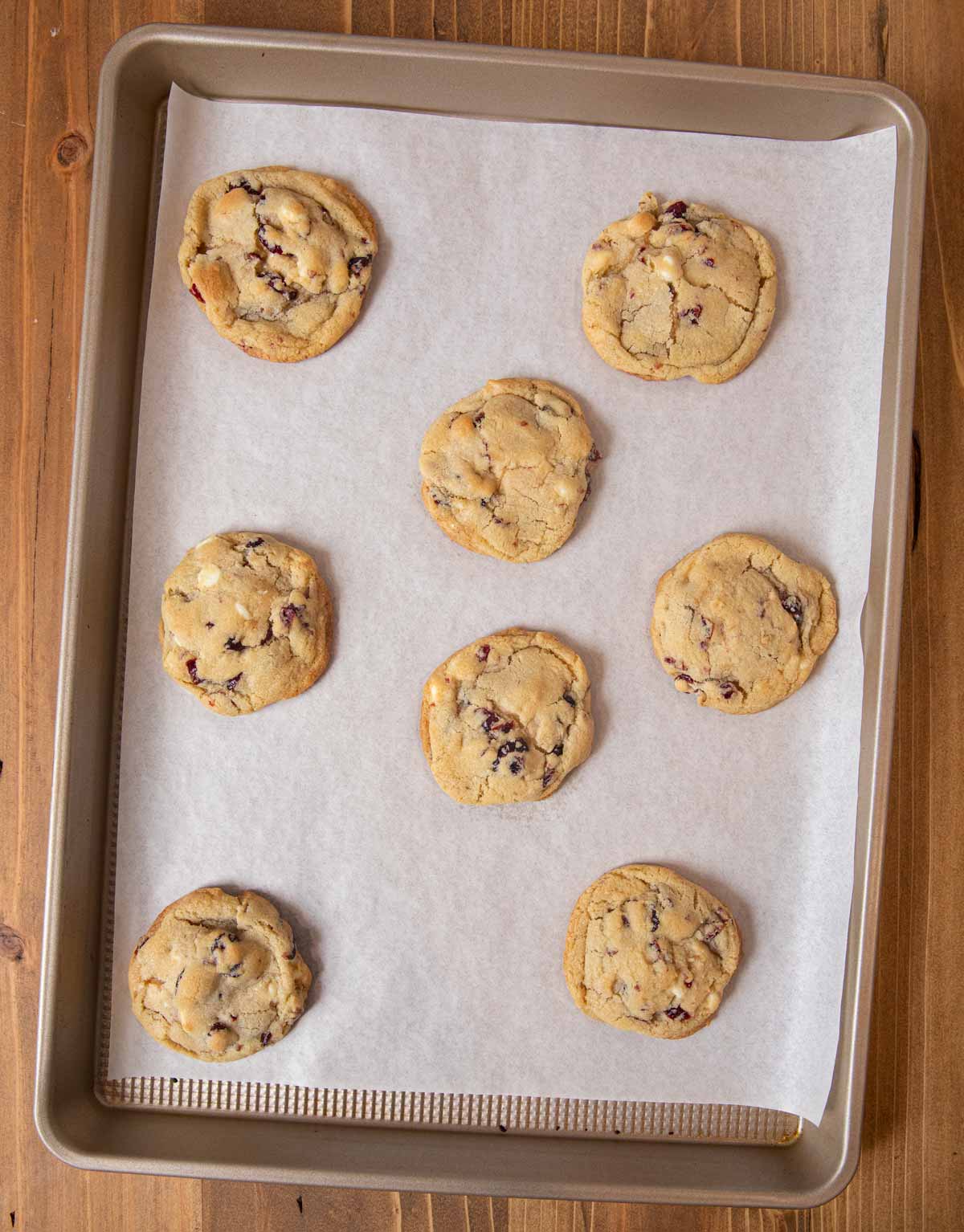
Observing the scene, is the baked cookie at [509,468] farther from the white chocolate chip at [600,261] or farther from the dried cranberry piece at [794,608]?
the dried cranberry piece at [794,608]

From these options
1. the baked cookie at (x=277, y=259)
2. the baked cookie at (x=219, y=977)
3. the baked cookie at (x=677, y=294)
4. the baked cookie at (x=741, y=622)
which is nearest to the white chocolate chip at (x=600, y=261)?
the baked cookie at (x=677, y=294)

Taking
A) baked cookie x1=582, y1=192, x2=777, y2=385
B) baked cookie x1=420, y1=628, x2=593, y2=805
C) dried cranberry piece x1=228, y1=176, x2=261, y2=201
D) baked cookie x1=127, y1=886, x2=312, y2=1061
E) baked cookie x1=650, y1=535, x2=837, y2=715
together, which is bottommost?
baked cookie x1=127, y1=886, x2=312, y2=1061

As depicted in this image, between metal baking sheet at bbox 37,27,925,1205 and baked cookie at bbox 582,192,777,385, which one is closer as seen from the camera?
metal baking sheet at bbox 37,27,925,1205

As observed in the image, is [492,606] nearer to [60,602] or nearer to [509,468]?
[509,468]

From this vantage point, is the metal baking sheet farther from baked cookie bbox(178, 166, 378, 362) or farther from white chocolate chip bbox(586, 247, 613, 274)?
white chocolate chip bbox(586, 247, 613, 274)

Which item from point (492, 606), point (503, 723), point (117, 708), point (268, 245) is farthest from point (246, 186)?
point (503, 723)

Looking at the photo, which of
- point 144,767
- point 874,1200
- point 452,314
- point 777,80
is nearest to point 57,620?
point 144,767

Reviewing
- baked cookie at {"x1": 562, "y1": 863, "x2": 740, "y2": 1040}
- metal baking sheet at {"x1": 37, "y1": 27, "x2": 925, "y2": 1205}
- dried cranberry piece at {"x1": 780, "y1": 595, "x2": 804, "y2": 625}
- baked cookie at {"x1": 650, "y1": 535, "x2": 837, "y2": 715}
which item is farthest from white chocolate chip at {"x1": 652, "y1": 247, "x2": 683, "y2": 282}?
baked cookie at {"x1": 562, "y1": 863, "x2": 740, "y2": 1040}

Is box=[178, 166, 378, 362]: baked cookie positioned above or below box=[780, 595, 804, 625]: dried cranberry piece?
above
